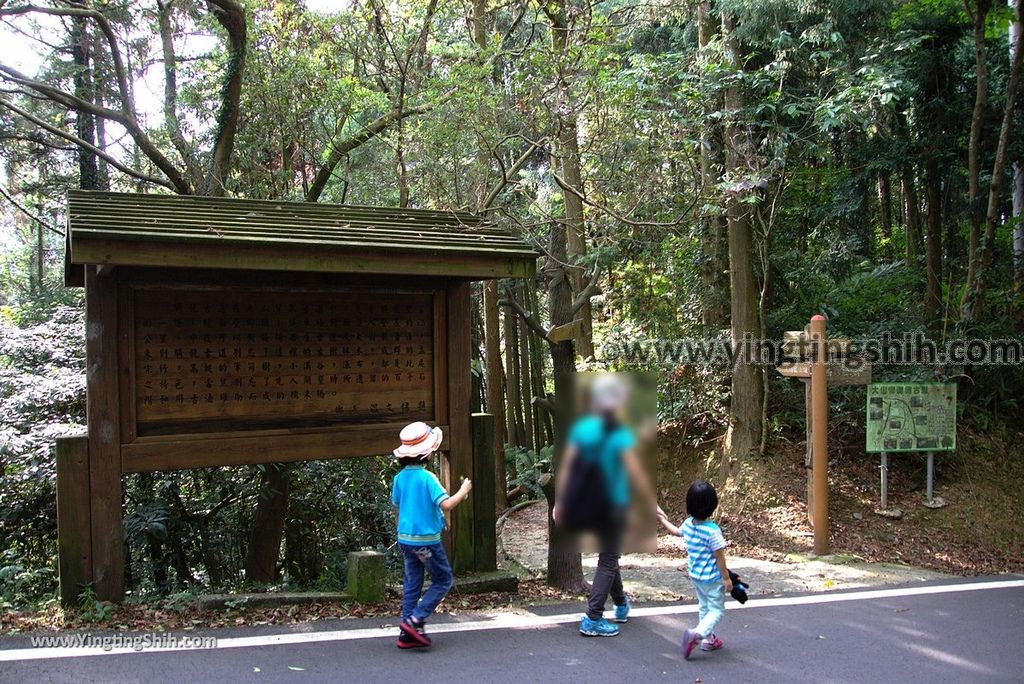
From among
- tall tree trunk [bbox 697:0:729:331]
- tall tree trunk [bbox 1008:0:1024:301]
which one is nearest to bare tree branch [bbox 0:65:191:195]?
tall tree trunk [bbox 697:0:729:331]

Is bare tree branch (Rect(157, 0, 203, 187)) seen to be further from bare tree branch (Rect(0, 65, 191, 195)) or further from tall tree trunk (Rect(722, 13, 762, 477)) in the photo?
tall tree trunk (Rect(722, 13, 762, 477))

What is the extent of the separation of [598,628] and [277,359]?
10.6ft

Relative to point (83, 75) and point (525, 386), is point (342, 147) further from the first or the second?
point (525, 386)

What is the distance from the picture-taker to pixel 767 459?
10789 millimetres

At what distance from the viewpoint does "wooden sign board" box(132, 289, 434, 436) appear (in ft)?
19.2

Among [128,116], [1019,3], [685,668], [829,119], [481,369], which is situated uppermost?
[1019,3]

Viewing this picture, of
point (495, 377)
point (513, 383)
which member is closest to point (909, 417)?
point (495, 377)

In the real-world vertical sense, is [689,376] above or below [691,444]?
above

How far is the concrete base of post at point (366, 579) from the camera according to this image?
5969 mm

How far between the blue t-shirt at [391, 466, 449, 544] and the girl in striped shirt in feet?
4.81

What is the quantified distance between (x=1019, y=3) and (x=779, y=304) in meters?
5.02

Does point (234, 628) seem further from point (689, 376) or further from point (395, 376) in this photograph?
point (689, 376)

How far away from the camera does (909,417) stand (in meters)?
9.12

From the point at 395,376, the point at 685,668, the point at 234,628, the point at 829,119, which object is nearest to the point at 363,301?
the point at 395,376
